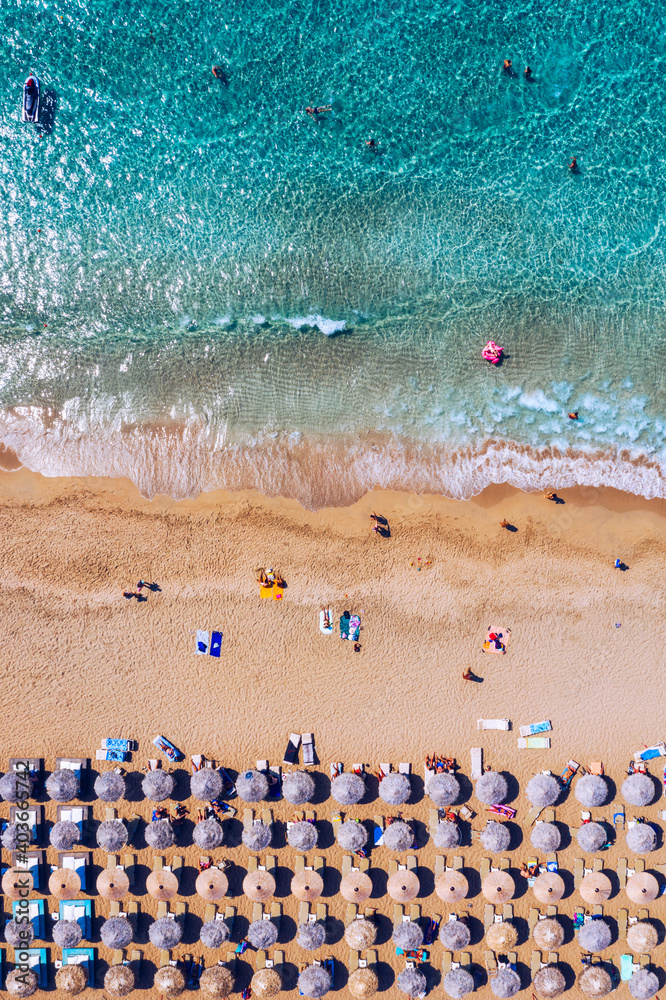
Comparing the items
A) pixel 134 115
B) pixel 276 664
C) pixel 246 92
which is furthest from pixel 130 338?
pixel 276 664

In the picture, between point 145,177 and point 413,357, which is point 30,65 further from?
point 413,357

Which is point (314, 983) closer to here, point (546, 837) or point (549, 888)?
point (549, 888)

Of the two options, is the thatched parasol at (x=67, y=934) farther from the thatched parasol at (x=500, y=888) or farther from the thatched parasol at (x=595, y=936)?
the thatched parasol at (x=595, y=936)

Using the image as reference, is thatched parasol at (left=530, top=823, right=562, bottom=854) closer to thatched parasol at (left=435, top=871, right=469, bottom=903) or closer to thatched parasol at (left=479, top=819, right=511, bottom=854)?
→ thatched parasol at (left=479, top=819, right=511, bottom=854)

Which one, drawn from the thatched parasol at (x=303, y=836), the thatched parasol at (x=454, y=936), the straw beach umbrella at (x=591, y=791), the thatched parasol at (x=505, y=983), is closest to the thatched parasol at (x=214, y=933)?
the thatched parasol at (x=303, y=836)

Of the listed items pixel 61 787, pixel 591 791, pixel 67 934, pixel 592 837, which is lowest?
pixel 67 934

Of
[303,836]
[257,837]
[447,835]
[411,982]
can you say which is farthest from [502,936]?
[257,837]

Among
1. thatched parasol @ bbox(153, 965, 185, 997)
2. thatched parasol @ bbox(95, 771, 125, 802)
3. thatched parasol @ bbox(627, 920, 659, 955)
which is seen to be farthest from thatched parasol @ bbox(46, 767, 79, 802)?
thatched parasol @ bbox(627, 920, 659, 955)
